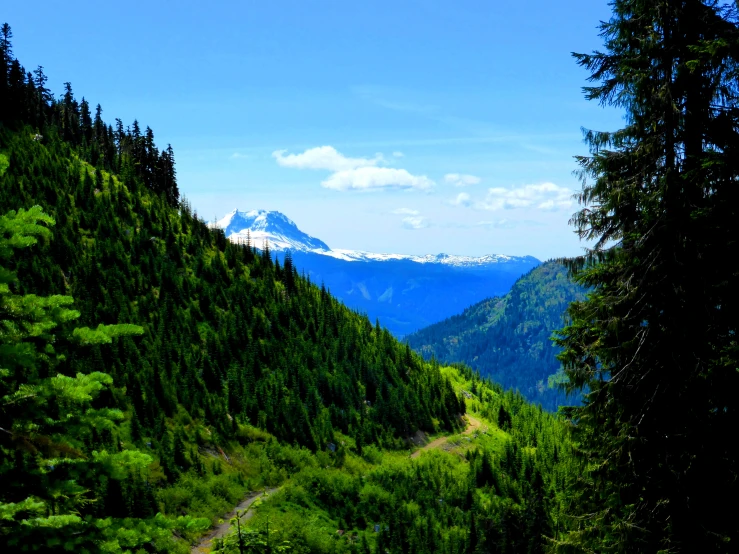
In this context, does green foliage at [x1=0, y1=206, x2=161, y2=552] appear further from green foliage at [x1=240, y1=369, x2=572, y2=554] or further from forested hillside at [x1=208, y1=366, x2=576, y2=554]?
green foliage at [x1=240, y1=369, x2=572, y2=554]

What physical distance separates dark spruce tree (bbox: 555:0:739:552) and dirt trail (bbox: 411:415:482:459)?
242ft

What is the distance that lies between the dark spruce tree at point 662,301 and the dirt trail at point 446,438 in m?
73.8

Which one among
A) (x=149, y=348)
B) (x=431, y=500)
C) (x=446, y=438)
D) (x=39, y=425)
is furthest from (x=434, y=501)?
(x=39, y=425)

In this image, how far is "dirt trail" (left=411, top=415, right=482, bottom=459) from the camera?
8665cm

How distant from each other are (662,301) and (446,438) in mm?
86347

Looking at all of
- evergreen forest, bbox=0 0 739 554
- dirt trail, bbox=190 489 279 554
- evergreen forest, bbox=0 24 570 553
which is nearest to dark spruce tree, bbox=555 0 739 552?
evergreen forest, bbox=0 0 739 554

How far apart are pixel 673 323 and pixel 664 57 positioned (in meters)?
6.84

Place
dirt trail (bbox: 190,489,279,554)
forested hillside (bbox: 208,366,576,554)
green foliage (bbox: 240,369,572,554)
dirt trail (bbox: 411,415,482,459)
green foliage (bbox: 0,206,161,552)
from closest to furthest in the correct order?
green foliage (bbox: 0,206,161,552)
dirt trail (bbox: 190,489,279,554)
forested hillside (bbox: 208,366,576,554)
green foliage (bbox: 240,369,572,554)
dirt trail (bbox: 411,415,482,459)

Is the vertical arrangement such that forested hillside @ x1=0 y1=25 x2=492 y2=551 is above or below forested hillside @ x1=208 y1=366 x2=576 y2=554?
above

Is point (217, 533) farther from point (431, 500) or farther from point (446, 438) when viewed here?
point (446, 438)

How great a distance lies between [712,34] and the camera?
1315cm

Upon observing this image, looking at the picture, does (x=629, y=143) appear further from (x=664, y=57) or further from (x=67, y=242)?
(x=67, y=242)

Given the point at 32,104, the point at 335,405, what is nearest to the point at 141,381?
the point at 335,405

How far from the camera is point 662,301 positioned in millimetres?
13406
